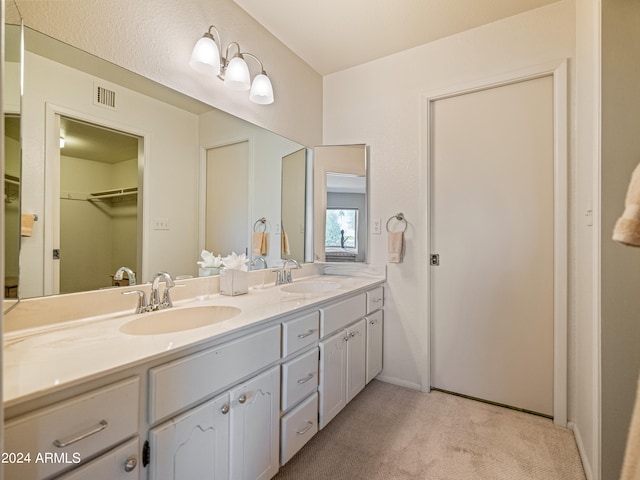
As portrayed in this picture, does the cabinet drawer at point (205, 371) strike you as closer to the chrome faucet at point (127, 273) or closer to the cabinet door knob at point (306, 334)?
the cabinet door knob at point (306, 334)

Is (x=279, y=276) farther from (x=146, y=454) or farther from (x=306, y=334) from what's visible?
(x=146, y=454)

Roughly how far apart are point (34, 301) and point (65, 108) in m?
0.71

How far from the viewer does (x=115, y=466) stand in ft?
2.51

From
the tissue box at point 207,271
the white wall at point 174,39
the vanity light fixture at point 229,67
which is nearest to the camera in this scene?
the white wall at point 174,39

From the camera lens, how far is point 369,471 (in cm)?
143

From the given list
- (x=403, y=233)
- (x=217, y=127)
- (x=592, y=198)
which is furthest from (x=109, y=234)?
(x=592, y=198)

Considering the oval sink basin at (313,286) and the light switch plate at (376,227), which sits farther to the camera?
the light switch plate at (376,227)

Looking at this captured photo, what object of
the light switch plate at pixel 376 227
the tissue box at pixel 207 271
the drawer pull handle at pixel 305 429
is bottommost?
the drawer pull handle at pixel 305 429

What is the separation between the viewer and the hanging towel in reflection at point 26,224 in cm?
103

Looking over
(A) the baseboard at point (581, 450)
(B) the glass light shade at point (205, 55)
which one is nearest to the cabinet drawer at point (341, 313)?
(A) the baseboard at point (581, 450)

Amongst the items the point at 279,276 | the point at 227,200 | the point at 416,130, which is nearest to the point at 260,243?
the point at 279,276

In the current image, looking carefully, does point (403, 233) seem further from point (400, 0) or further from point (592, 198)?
point (400, 0)

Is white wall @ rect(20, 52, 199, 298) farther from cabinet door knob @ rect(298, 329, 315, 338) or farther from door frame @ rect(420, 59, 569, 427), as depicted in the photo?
door frame @ rect(420, 59, 569, 427)

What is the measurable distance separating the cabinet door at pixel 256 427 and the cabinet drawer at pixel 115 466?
0.31 metres
